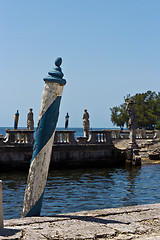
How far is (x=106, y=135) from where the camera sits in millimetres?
20984

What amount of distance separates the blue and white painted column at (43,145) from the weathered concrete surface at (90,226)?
464 mm

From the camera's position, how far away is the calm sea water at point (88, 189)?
1077 centimetres

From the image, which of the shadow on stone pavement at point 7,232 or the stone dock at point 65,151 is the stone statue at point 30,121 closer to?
the stone dock at point 65,151

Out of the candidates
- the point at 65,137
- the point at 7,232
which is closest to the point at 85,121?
the point at 65,137

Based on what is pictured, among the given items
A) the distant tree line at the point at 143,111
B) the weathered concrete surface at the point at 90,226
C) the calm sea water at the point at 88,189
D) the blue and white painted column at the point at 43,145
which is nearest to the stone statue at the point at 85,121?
the calm sea water at the point at 88,189

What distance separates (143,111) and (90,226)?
73061 millimetres

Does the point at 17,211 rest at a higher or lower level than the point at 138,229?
lower

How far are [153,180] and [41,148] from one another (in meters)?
11.9

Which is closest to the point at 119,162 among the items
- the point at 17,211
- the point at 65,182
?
the point at 65,182

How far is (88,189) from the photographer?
13.9 m

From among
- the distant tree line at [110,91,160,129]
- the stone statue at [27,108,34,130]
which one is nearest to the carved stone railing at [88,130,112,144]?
the stone statue at [27,108,34,130]

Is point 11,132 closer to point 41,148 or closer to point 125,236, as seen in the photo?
point 41,148

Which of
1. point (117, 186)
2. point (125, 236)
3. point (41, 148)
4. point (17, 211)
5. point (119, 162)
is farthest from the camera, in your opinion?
point (119, 162)

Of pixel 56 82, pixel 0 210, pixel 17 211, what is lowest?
pixel 17 211
